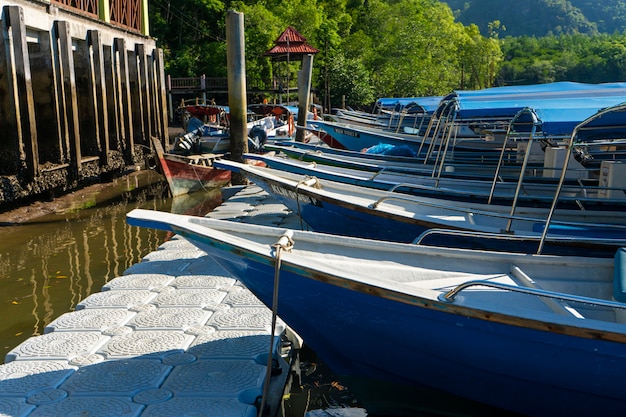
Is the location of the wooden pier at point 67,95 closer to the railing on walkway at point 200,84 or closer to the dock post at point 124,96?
the dock post at point 124,96

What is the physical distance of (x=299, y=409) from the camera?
181 inches

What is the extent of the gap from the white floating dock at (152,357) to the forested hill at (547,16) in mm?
115542

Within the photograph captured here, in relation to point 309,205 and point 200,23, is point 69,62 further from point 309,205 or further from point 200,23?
point 200,23

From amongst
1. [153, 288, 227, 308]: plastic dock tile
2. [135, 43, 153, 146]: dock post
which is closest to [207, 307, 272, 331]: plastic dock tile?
[153, 288, 227, 308]: plastic dock tile

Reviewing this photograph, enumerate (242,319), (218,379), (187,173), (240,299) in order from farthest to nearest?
(187,173)
(240,299)
(242,319)
(218,379)

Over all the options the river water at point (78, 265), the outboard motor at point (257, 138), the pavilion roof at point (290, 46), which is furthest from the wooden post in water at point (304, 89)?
the pavilion roof at point (290, 46)

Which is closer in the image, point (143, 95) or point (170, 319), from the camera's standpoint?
point (170, 319)

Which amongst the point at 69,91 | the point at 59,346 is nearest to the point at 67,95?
the point at 69,91

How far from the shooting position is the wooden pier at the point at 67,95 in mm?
10594

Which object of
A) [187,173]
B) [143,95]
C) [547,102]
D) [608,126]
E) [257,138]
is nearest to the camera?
[608,126]

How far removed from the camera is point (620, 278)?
3.89m

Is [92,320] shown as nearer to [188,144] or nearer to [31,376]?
[31,376]

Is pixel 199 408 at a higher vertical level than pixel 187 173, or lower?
higher

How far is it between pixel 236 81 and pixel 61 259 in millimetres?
5273
